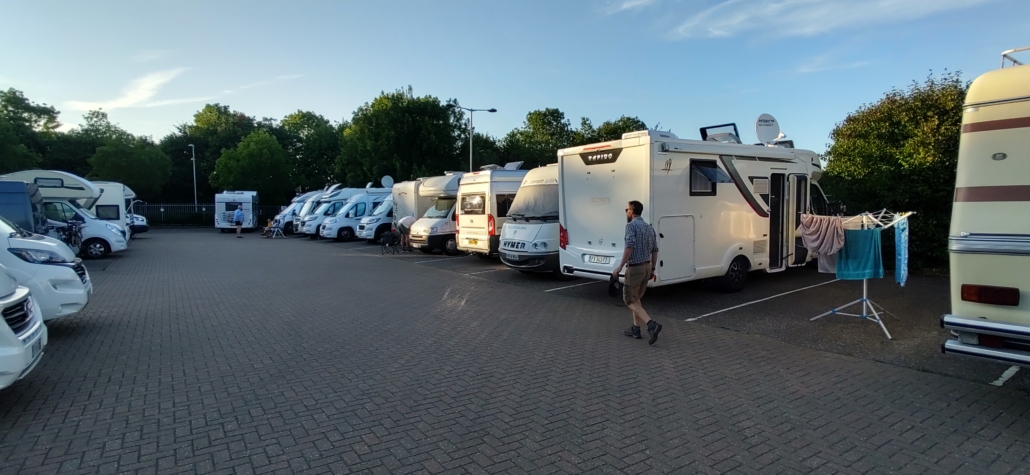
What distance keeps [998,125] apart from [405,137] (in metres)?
34.1

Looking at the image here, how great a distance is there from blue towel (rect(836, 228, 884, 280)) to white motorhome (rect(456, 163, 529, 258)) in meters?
8.64

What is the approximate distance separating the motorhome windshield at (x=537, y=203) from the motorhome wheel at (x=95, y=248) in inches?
550

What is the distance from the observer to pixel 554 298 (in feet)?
34.9

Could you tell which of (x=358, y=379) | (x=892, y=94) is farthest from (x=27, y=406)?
(x=892, y=94)

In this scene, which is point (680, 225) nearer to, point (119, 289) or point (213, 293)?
point (213, 293)

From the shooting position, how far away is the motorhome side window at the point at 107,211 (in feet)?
72.6

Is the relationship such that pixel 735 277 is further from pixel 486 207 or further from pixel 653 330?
pixel 486 207

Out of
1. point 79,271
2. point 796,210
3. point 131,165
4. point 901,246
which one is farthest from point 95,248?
point 131,165

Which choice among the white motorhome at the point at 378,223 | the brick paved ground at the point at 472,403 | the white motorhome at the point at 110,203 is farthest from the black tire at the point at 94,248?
the brick paved ground at the point at 472,403

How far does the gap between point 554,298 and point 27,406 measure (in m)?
7.59

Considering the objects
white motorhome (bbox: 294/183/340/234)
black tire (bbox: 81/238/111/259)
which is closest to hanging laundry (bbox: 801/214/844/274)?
black tire (bbox: 81/238/111/259)

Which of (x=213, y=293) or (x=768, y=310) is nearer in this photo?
(x=768, y=310)

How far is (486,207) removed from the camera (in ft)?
51.1

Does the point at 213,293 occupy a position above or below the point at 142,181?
below
